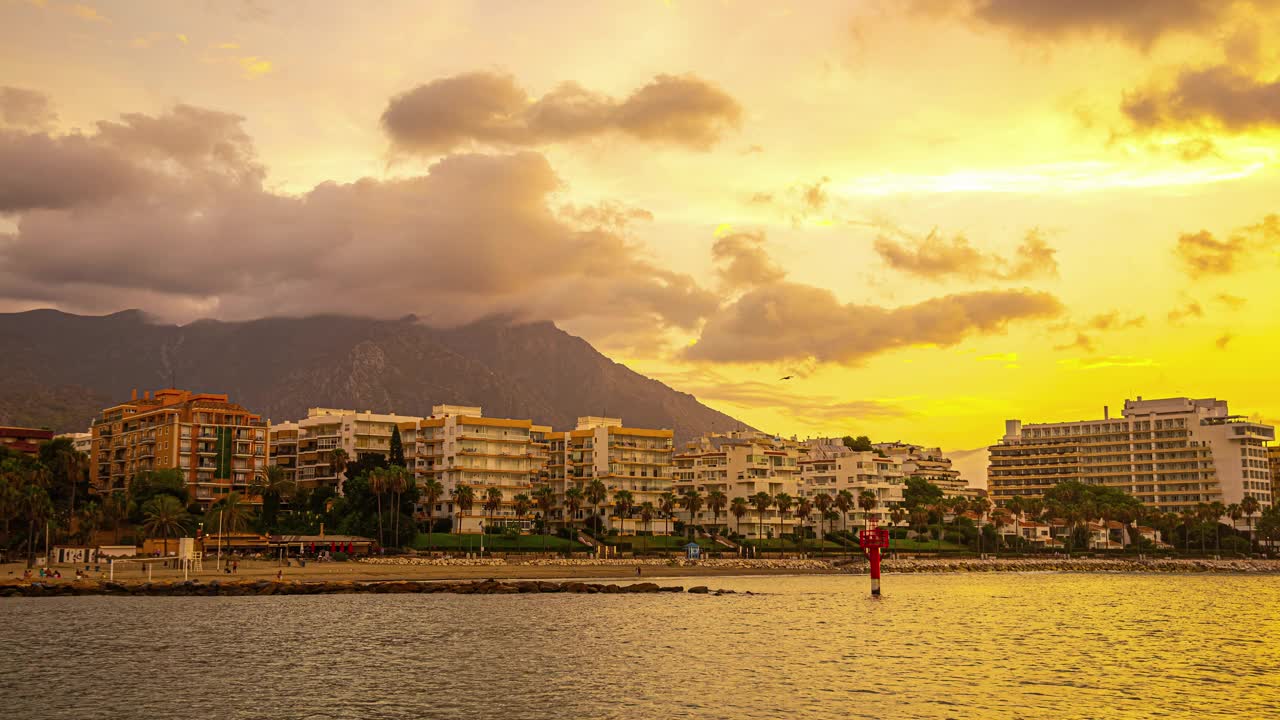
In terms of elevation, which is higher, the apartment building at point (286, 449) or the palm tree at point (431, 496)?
the apartment building at point (286, 449)

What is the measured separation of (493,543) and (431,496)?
15.3 metres

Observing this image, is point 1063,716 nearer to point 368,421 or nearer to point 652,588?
point 652,588

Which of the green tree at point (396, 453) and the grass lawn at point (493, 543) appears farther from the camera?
the green tree at point (396, 453)

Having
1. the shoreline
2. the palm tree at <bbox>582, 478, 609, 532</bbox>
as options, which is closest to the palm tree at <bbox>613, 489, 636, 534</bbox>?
the palm tree at <bbox>582, 478, 609, 532</bbox>

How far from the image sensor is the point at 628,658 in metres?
59.6

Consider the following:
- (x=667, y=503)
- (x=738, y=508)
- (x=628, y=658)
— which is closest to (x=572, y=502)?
(x=667, y=503)

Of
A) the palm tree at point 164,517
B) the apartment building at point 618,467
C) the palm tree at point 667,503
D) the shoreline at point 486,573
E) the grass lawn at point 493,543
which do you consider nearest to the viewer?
the shoreline at point 486,573

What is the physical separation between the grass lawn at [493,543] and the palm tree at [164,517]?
98.3 feet

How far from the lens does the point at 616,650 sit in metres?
63.1

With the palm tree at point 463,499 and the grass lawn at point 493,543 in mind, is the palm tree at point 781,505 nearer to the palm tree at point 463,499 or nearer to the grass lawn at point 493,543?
the grass lawn at point 493,543

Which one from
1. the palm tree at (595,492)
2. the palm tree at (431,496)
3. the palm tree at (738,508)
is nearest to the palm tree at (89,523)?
the palm tree at (431,496)

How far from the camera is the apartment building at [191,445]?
169500 millimetres

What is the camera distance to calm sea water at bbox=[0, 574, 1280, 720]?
44.7 m

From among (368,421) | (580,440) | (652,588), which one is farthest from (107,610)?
(580,440)
